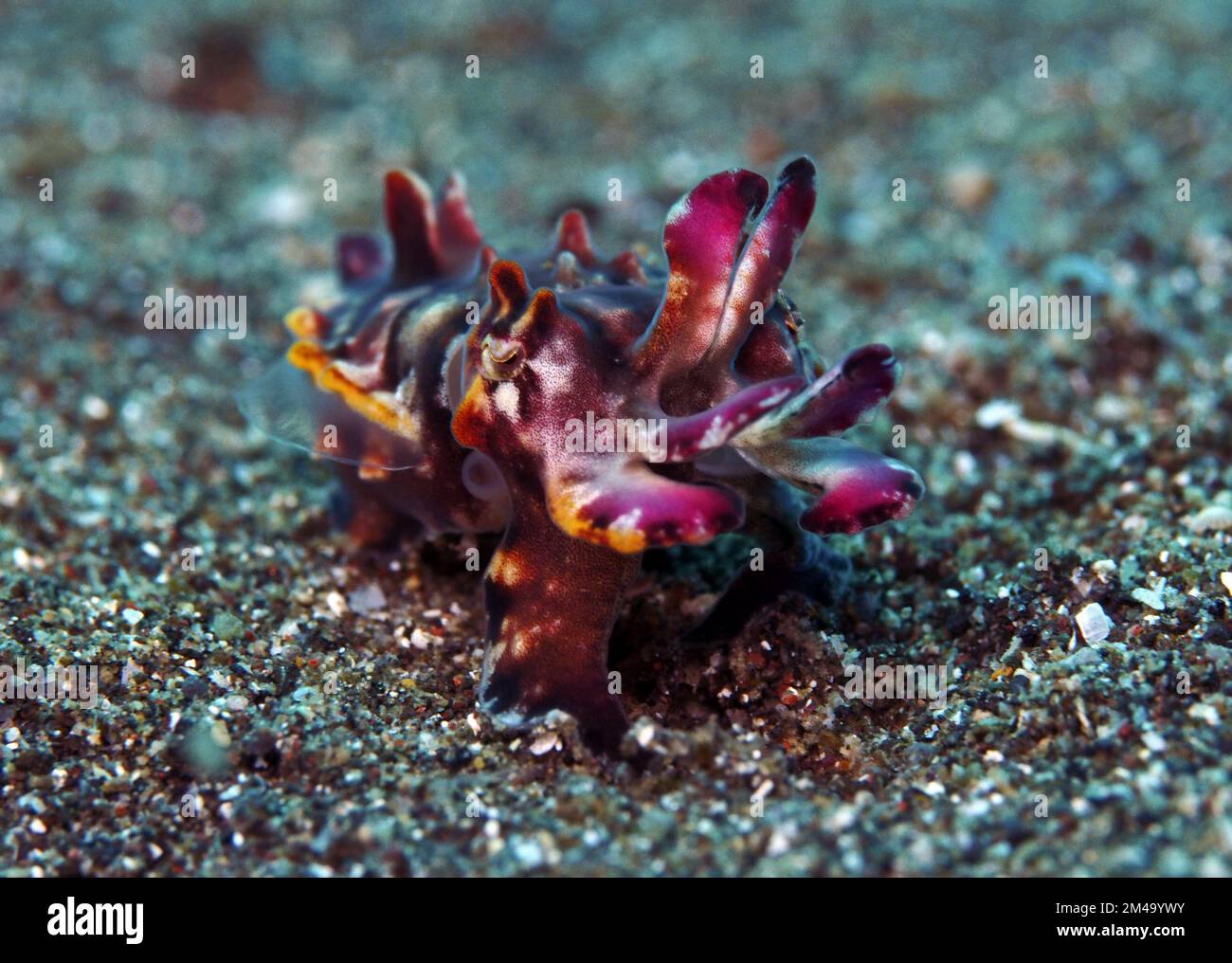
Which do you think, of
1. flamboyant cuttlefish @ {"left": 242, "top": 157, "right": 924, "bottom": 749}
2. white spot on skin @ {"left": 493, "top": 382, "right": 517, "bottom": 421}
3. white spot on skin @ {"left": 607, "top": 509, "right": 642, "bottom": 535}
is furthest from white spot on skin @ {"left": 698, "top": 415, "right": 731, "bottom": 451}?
white spot on skin @ {"left": 493, "top": 382, "right": 517, "bottom": 421}

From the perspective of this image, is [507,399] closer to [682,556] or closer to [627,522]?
[627,522]

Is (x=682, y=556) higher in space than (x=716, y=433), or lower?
lower

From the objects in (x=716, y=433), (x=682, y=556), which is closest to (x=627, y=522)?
(x=716, y=433)

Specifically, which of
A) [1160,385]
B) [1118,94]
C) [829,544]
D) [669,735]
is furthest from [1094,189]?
[669,735]

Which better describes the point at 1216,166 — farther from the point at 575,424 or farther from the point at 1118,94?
the point at 575,424

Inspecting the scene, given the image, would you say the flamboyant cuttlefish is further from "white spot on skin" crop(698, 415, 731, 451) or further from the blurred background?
the blurred background

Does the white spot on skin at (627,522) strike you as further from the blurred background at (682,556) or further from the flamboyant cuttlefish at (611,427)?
the blurred background at (682,556)
